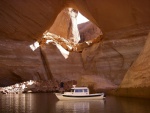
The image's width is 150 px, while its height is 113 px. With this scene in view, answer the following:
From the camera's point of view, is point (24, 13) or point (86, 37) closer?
point (24, 13)

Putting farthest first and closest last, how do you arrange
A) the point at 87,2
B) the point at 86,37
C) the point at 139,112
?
the point at 86,37, the point at 87,2, the point at 139,112

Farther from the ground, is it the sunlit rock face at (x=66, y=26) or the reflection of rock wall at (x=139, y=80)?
the sunlit rock face at (x=66, y=26)

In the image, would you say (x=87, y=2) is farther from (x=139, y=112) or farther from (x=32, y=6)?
(x=139, y=112)

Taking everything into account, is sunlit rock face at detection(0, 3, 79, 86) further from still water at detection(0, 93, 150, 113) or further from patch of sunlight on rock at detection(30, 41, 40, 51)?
still water at detection(0, 93, 150, 113)

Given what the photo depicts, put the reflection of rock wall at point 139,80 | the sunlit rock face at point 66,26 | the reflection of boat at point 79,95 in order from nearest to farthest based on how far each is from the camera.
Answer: the reflection of rock wall at point 139,80 < the reflection of boat at point 79,95 < the sunlit rock face at point 66,26

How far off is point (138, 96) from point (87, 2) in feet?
54.0

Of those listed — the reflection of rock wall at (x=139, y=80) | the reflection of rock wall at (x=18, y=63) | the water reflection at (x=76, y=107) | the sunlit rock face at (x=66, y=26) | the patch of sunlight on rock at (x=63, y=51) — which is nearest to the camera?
the water reflection at (x=76, y=107)

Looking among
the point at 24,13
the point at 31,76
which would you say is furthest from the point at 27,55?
the point at 24,13

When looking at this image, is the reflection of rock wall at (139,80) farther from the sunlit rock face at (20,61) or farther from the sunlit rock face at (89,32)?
the sunlit rock face at (89,32)

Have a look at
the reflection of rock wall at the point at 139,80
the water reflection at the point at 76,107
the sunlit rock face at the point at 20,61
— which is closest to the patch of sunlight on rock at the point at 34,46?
the sunlit rock face at the point at 20,61

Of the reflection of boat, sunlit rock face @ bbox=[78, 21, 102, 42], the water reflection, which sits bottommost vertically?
the water reflection

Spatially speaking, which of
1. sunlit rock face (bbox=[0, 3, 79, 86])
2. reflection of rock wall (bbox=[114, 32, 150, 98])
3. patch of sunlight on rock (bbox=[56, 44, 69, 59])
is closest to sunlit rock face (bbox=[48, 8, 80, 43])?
patch of sunlight on rock (bbox=[56, 44, 69, 59])

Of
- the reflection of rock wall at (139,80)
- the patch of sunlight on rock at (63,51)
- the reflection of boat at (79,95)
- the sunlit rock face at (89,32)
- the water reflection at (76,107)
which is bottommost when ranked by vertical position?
the water reflection at (76,107)

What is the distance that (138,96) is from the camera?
1802 centimetres
